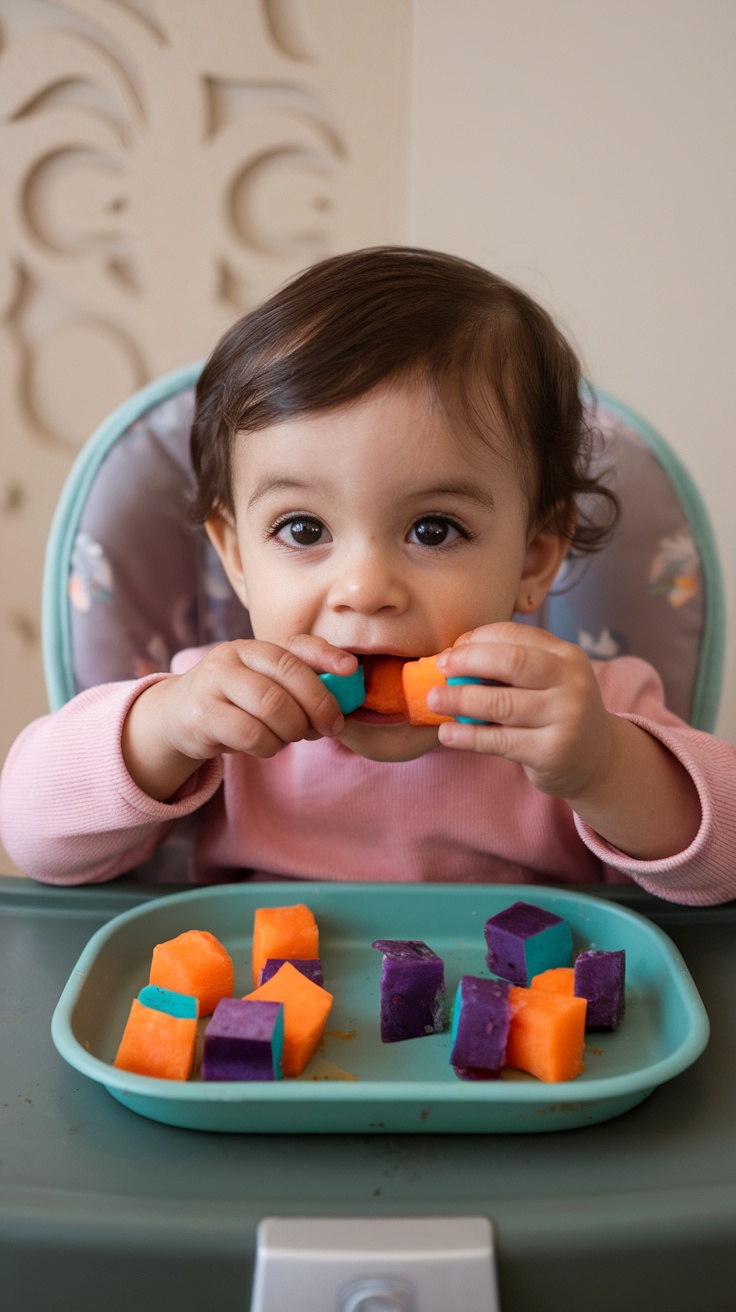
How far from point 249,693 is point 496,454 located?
0.86 feet

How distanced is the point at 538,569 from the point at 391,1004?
0.44m

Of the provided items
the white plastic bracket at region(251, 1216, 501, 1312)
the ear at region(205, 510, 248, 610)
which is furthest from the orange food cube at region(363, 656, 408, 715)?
the white plastic bracket at region(251, 1216, 501, 1312)

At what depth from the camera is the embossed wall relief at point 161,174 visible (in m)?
1.62

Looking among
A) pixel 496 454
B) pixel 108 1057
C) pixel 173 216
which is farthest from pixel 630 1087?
pixel 173 216

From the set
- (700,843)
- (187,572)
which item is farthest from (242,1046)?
(187,572)

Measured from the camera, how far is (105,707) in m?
0.86

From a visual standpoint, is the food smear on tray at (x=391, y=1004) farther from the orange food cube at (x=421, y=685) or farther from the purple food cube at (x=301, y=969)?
the orange food cube at (x=421, y=685)

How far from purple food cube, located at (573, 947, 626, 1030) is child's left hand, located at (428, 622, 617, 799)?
12 cm

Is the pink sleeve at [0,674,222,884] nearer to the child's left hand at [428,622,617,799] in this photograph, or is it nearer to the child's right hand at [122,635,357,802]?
the child's right hand at [122,635,357,802]

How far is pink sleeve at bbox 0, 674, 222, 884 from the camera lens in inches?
32.3

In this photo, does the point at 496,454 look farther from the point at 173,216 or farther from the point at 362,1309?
the point at 173,216

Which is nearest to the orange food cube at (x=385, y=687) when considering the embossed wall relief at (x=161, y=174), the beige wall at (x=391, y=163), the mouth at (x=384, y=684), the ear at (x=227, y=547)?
the mouth at (x=384, y=684)

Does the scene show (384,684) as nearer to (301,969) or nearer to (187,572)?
(301,969)

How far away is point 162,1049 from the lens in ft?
1.85
